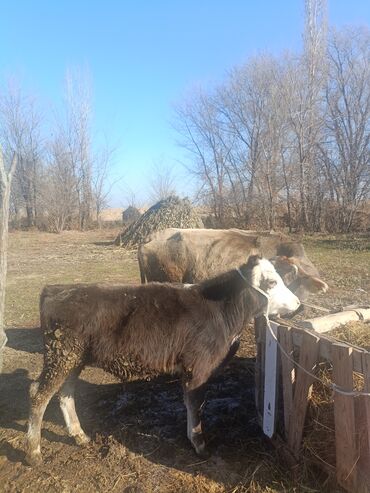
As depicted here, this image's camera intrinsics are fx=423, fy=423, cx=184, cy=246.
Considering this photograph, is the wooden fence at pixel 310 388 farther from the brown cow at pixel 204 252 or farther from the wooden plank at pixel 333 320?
the brown cow at pixel 204 252

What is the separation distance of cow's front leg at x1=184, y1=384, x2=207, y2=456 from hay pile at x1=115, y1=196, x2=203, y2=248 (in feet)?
50.5

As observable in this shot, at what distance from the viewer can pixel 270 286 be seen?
418 centimetres

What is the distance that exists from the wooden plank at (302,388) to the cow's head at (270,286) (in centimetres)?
83

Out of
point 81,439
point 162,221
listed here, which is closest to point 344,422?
point 81,439

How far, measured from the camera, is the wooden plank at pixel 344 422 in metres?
2.91

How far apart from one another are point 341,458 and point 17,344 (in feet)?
16.8

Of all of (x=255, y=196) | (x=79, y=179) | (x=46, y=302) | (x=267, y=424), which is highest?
(x=79, y=179)

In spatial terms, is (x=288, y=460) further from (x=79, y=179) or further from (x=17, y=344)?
(x=79, y=179)

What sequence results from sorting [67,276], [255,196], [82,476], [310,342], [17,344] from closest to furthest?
[310,342] → [82,476] → [17,344] → [67,276] → [255,196]

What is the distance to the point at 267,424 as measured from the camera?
368 centimetres

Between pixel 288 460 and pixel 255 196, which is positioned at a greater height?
pixel 255 196

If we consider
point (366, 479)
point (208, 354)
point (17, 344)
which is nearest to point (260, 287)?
point (208, 354)

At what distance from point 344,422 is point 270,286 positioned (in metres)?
1.51

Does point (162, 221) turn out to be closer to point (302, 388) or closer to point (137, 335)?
point (137, 335)
